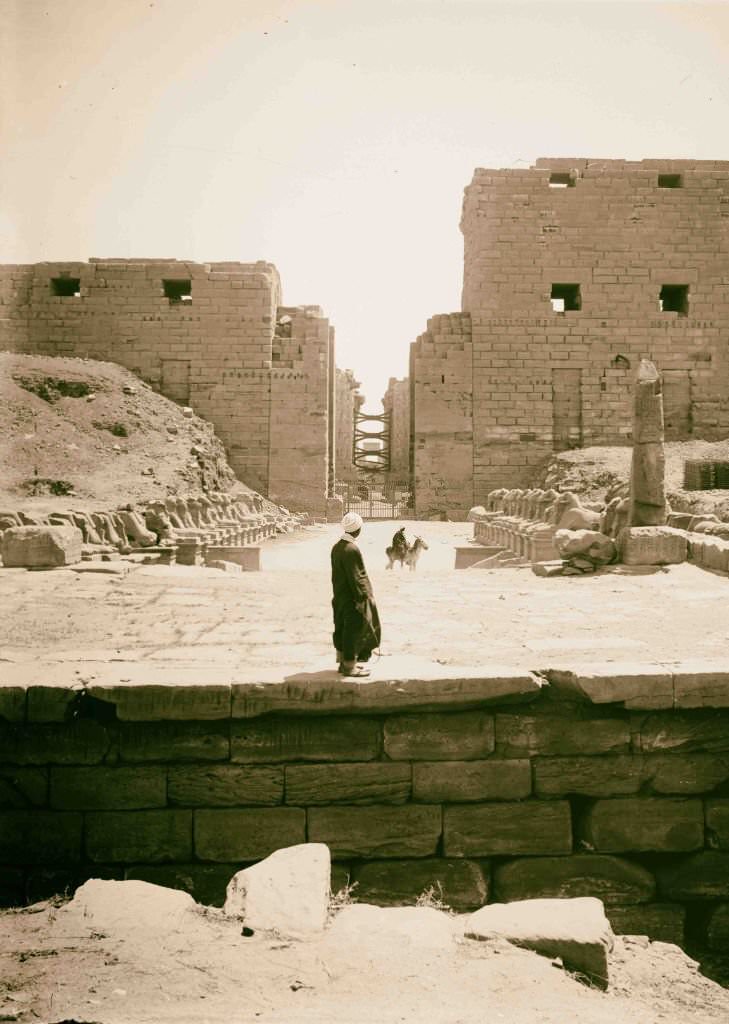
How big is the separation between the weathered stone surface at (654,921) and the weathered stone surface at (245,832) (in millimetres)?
1962

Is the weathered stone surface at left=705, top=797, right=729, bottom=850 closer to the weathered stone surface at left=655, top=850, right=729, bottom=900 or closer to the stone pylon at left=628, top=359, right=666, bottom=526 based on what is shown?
the weathered stone surface at left=655, top=850, right=729, bottom=900

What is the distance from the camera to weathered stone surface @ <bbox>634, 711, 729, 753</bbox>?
491 cm

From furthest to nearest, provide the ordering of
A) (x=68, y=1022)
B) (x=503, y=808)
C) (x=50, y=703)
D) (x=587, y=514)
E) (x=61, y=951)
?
(x=587, y=514) → (x=503, y=808) → (x=50, y=703) → (x=61, y=951) → (x=68, y=1022)

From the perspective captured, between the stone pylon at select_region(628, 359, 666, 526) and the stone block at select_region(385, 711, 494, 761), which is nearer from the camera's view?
the stone block at select_region(385, 711, 494, 761)

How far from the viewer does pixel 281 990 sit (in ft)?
10.0

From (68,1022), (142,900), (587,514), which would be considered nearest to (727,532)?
(587,514)

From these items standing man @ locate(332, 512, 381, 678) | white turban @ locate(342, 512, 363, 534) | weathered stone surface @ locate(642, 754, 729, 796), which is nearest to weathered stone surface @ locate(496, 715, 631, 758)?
weathered stone surface @ locate(642, 754, 729, 796)

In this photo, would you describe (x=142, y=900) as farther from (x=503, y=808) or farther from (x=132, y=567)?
(x=132, y=567)

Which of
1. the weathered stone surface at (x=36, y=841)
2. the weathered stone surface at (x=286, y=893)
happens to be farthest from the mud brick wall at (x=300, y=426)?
the weathered stone surface at (x=286, y=893)

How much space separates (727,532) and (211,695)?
7.62m

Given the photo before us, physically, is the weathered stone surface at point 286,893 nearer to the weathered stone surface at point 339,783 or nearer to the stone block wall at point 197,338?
the weathered stone surface at point 339,783

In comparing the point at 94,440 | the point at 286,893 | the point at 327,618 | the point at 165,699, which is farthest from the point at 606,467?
the point at 286,893

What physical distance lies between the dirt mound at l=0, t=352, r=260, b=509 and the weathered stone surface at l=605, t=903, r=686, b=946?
11.7 metres

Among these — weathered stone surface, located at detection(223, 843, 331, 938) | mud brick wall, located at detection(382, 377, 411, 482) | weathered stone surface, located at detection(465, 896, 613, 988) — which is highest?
mud brick wall, located at detection(382, 377, 411, 482)
